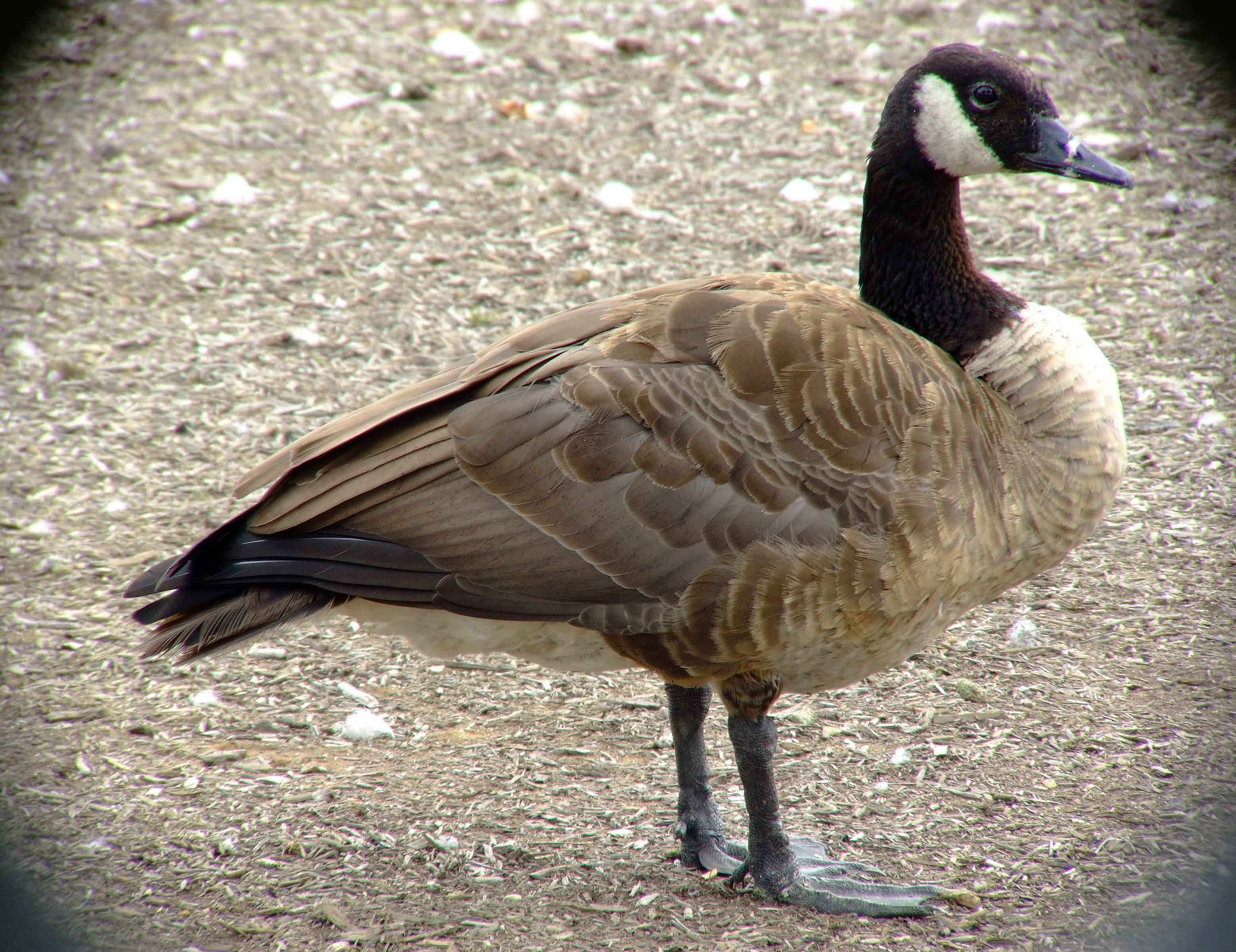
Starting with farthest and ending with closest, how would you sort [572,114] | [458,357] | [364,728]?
[572,114]
[458,357]
[364,728]

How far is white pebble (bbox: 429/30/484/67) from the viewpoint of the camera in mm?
8523

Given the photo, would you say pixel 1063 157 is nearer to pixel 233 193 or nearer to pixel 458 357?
pixel 458 357

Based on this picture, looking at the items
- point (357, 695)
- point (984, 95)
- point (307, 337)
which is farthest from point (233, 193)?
point (984, 95)

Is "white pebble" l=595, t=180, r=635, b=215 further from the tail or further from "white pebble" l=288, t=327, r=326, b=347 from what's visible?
the tail

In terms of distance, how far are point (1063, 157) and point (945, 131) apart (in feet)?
1.40

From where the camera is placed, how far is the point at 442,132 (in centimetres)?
784

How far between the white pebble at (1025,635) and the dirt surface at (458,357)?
0.01 metres

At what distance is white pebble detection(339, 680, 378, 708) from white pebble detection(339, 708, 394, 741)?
85 mm

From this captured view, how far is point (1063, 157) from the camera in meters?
3.93

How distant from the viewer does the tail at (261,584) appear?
3.32 m

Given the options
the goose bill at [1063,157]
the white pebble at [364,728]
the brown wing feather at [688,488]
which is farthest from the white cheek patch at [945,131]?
the white pebble at [364,728]

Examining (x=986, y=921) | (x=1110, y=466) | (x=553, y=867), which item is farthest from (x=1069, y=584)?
(x=553, y=867)

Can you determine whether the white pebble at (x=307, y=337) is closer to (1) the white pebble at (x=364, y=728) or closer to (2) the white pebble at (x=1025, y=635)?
(1) the white pebble at (x=364, y=728)

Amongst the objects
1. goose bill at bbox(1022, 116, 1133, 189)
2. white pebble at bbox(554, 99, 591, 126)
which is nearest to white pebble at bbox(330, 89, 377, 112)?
white pebble at bbox(554, 99, 591, 126)
